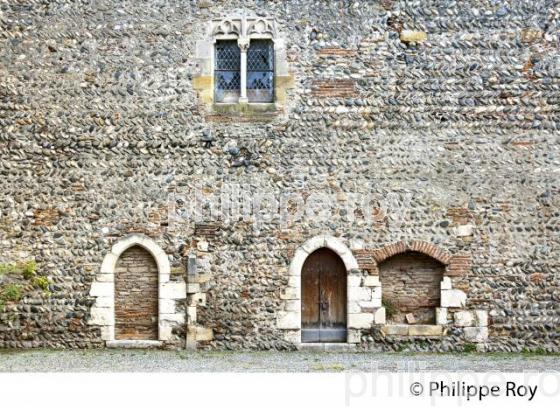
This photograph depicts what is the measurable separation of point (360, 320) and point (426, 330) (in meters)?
0.95

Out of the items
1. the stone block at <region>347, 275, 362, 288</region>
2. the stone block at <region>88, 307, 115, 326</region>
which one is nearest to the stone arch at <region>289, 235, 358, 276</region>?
the stone block at <region>347, 275, 362, 288</region>

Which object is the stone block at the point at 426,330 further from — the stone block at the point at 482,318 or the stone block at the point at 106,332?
the stone block at the point at 106,332

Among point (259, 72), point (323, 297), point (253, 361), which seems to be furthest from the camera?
point (259, 72)

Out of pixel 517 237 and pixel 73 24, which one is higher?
pixel 73 24

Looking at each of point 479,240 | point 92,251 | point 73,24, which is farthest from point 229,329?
point 73,24

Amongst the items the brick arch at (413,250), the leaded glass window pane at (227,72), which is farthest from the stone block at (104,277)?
the brick arch at (413,250)

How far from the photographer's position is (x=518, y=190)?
14164 mm

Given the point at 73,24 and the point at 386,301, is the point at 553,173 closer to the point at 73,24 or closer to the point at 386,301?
the point at 386,301

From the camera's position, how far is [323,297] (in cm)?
1438

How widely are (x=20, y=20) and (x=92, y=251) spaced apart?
3.57m

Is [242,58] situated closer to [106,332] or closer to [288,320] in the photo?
[288,320]

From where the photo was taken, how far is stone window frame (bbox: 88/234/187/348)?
A: 46.8 feet

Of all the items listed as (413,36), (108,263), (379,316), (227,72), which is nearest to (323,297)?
(379,316)

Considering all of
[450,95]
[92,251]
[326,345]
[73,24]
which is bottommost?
[326,345]
